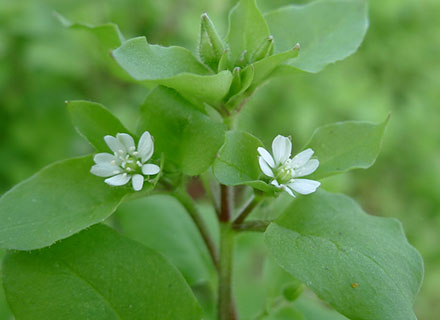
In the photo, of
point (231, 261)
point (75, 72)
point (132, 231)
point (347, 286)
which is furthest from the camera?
point (75, 72)

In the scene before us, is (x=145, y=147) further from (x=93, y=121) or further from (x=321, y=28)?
(x=321, y=28)

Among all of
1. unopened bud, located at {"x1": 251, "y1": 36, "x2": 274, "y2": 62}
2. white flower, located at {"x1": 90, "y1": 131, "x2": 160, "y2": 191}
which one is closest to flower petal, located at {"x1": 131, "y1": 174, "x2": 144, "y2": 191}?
white flower, located at {"x1": 90, "y1": 131, "x2": 160, "y2": 191}

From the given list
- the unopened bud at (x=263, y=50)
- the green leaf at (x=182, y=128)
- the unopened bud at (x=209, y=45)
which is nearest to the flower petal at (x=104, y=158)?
the green leaf at (x=182, y=128)

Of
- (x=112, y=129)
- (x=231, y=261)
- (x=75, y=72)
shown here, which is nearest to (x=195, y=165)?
(x=112, y=129)

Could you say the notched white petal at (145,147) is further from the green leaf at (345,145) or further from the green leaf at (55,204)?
the green leaf at (345,145)

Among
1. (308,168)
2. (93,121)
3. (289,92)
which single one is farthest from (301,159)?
(289,92)

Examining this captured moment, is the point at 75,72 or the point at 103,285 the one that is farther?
the point at 75,72

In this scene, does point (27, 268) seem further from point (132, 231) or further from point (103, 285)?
point (132, 231)
